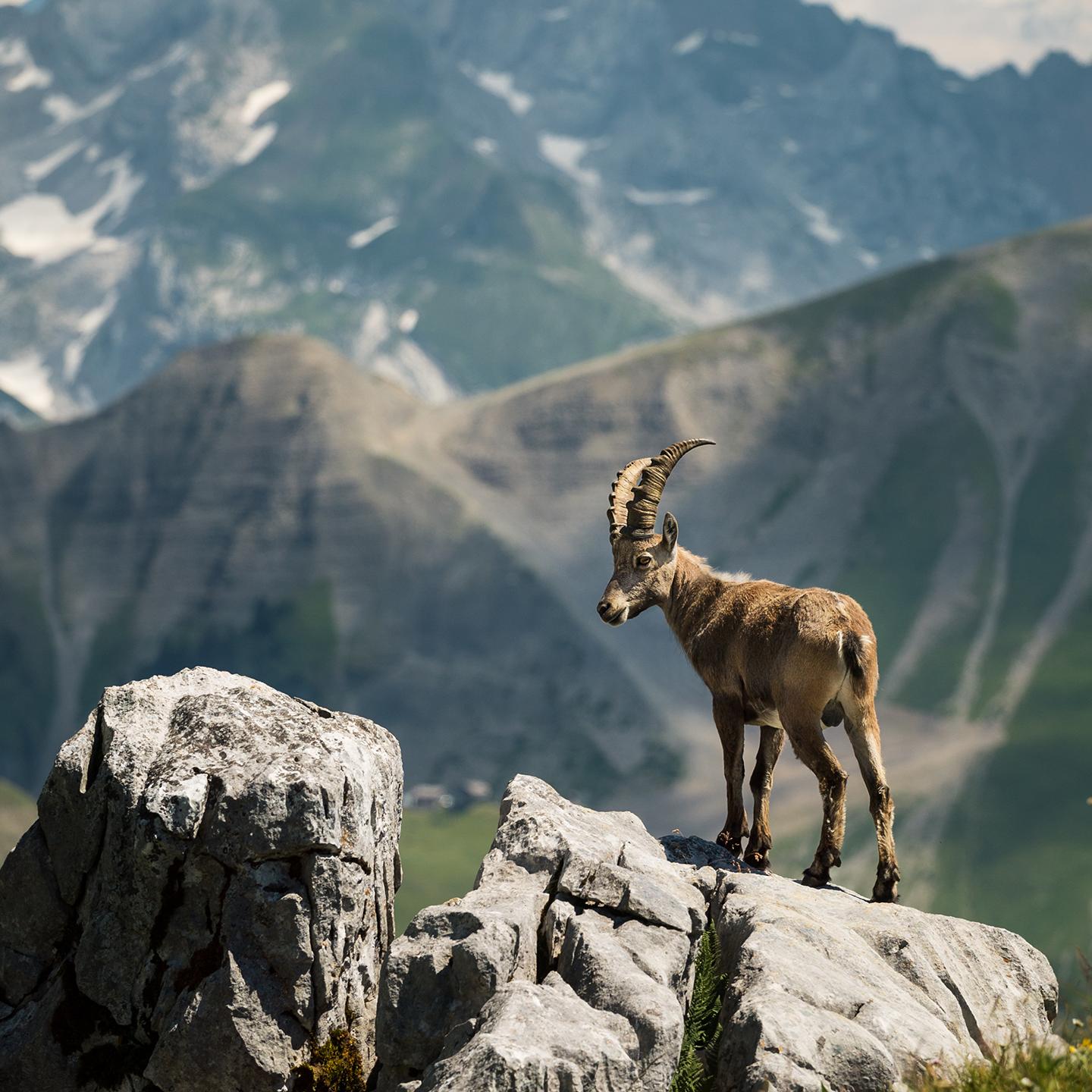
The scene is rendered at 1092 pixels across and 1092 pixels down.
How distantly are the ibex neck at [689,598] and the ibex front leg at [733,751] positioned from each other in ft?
4.14

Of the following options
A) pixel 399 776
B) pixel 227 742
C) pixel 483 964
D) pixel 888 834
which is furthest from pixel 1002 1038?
pixel 227 742

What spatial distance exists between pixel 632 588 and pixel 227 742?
6.42 metres

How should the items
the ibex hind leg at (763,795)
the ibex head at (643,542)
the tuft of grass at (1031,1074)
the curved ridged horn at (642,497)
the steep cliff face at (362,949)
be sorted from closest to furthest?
the tuft of grass at (1031,1074)
the steep cliff face at (362,949)
the ibex hind leg at (763,795)
the ibex head at (643,542)
the curved ridged horn at (642,497)

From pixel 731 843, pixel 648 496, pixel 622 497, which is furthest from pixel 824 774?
pixel 622 497

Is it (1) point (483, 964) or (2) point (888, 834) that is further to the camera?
(2) point (888, 834)

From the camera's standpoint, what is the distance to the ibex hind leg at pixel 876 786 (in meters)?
19.3

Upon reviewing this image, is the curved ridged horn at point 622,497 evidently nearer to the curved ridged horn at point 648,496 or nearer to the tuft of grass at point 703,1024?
the curved ridged horn at point 648,496

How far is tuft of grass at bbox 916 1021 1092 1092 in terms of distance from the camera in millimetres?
13570

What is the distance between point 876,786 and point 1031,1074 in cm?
597

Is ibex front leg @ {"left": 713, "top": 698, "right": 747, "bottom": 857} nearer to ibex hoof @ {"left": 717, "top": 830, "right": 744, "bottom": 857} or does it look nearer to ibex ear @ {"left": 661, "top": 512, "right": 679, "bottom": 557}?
ibex hoof @ {"left": 717, "top": 830, "right": 744, "bottom": 857}

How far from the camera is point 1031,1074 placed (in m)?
13.8

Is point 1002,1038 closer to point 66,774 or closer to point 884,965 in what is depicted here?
point 884,965

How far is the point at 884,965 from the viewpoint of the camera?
57.4 feet

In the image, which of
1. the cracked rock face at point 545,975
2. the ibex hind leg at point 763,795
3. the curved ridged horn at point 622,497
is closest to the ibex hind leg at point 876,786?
the ibex hind leg at point 763,795
